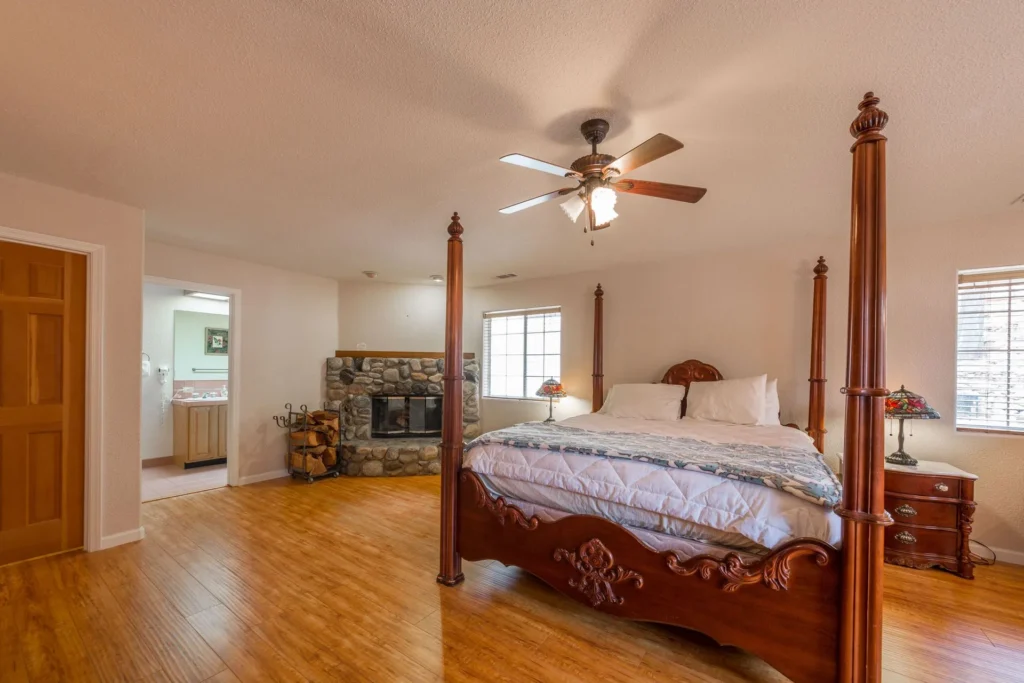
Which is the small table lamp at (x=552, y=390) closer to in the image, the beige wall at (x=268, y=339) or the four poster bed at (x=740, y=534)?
the four poster bed at (x=740, y=534)

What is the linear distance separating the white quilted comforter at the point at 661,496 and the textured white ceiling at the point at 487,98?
1.52 metres

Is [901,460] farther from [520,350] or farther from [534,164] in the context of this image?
[520,350]

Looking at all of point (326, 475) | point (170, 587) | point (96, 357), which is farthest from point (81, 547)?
point (326, 475)

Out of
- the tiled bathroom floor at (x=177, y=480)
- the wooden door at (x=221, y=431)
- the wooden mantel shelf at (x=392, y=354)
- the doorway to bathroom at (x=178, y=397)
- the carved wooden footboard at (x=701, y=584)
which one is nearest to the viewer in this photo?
the carved wooden footboard at (x=701, y=584)

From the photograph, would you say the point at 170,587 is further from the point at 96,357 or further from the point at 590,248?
the point at 590,248

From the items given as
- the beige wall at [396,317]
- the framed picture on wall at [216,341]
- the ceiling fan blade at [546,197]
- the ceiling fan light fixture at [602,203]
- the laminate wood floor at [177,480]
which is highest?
the ceiling fan blade at [546,197]

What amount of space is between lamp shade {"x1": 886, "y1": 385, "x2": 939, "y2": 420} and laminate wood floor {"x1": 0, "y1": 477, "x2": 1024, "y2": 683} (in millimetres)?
943

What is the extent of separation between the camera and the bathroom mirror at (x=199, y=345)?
210 inches

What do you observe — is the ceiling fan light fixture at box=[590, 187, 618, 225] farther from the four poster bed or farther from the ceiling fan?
the four poster bed

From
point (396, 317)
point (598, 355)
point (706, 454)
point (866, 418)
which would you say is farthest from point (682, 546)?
point (396, 317)

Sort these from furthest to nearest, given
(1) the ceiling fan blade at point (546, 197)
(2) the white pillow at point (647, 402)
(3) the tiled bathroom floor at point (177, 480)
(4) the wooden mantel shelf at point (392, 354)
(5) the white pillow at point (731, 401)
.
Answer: (4) the wooden mantel shelf at point (392, 354)
(3) the tiled bathroom floor at point (177, 480)
(2) the white pillow at point (647, 402)
(5) the white pillow at point (731, 401)
(1) the ceiling fan blade at point (546, 197)

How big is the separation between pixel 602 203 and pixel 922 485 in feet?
9.00

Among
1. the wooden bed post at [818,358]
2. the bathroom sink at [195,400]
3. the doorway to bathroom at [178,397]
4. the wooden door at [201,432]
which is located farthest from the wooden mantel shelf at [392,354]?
the wooden bed post at [818,358]

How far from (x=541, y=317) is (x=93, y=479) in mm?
4129
